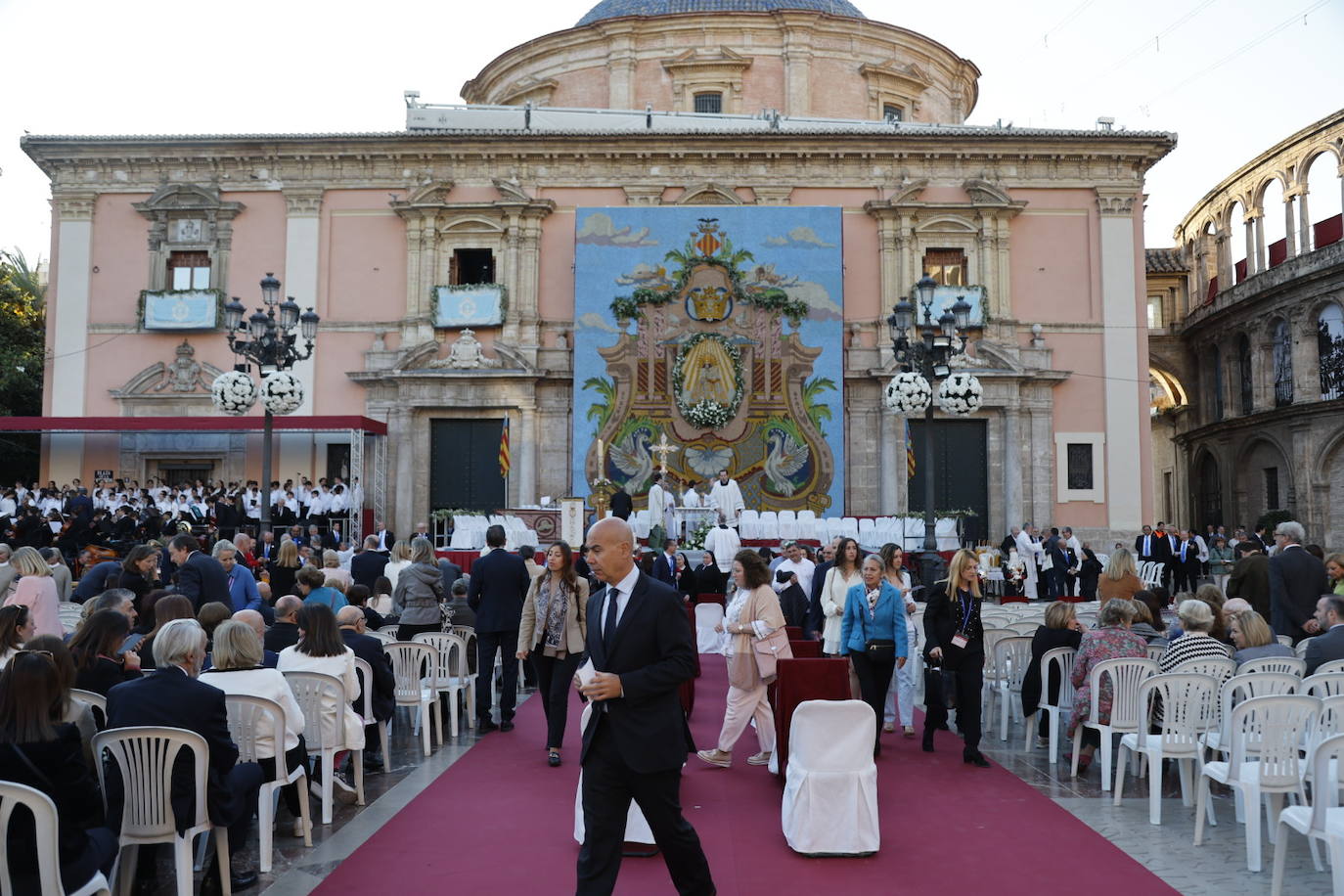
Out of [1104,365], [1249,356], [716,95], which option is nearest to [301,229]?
[716,95]

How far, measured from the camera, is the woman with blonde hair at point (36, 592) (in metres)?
8.79

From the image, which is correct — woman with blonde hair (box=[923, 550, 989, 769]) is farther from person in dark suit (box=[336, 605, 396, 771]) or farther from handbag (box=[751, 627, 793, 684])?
person in dark suit (box=[336, 605, 396, 771])

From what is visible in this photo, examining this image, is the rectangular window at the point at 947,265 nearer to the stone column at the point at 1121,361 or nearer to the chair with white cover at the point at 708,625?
the stone column at the point at 1121,361

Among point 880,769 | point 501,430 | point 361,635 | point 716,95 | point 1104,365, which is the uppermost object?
point 716,95

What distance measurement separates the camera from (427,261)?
2775 cm

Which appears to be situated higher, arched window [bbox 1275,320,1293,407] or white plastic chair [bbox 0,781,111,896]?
arched window [bbox 1275,320,1293,407]

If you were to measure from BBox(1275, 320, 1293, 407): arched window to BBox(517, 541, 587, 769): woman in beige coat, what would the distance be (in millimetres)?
29063

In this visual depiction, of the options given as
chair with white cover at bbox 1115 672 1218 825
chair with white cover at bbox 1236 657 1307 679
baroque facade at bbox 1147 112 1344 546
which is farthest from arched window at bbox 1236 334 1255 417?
chair with white cover at bbox 1115 672 1218 825

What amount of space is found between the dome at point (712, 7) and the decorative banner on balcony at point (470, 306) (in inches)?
388

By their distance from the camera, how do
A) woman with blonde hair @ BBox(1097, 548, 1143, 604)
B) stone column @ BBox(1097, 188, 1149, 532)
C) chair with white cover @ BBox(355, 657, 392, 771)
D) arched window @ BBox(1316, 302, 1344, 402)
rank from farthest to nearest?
1. arched window @ BBox(1316, 302, 1344, 402)
2. stone column @ BBox(1097, 188, 1149, 532)
3. woman with blonde hair @ BBox(1097, 548, 1143, 604)
4. chair with white cover @ BBox(355, 657, 392, 771)

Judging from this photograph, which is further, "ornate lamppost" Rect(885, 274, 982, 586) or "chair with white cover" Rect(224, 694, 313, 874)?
"ornate lamppost" Rect(885, 274, 982, 586)

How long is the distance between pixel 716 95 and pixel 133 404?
58.3 feet

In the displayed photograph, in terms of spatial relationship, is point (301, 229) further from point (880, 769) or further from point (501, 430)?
point (880, 769)

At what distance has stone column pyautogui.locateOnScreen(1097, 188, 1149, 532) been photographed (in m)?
27.0
